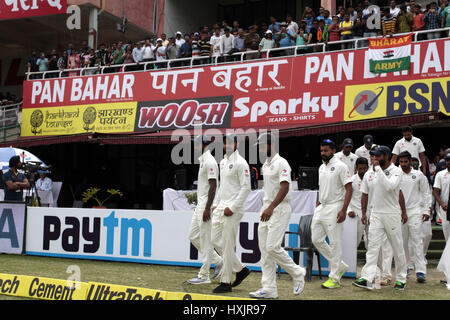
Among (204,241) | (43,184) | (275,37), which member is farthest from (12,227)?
(275,37)

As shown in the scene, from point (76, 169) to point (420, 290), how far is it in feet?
58.8

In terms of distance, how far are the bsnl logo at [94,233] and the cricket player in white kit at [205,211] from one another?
7.73 feet

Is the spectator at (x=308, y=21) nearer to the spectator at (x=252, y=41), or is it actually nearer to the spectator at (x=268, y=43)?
the spectator at (x=268, y=43)

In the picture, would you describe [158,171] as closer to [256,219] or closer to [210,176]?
[256,219]

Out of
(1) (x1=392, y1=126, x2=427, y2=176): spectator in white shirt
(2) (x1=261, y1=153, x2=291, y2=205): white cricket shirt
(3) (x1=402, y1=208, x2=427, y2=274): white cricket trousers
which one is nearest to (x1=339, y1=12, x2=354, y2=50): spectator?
(1) (x1=392, y1=126, x2=427, y2=176): spectator in white shirt

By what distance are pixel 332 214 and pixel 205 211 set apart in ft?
5.96

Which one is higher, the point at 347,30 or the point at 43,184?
the point at 347,30

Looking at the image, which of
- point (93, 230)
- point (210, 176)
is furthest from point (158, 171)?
point (210, 176)

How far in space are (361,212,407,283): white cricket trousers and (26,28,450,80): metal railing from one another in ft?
27.5

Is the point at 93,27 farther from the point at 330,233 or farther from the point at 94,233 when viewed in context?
the point at 330,233

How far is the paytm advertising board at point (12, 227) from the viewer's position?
40.0ft

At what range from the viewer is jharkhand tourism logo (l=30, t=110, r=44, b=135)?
21973 mm

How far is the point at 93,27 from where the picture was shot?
2448cm

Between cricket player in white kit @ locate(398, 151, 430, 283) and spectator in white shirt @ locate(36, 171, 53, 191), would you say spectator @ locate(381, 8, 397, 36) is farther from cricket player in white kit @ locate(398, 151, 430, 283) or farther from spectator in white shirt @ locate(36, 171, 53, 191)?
spectator in white shirt @ locate(36, 171, 53, 191)
